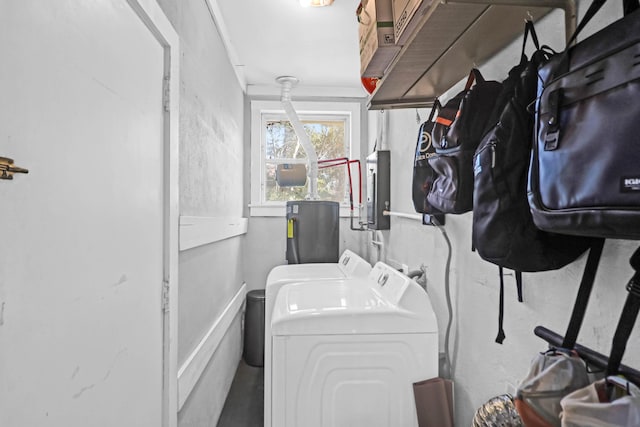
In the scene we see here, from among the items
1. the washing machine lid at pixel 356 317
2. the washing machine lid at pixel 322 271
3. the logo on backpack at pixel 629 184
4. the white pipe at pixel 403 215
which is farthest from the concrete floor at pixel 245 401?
the logo on backpack at pixel 629 184

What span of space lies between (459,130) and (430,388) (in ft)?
3.26

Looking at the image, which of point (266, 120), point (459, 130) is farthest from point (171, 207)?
point (266, 120)

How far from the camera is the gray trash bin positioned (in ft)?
10.3

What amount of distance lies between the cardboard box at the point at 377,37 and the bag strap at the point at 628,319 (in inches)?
37.5

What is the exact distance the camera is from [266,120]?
3.97 meters

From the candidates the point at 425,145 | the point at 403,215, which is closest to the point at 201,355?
the point at 403,215

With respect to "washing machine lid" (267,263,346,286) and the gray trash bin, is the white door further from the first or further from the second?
the gray trash bin

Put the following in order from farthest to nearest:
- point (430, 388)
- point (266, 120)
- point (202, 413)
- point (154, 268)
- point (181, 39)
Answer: point (266, 120), point (202, 413), point (181, 39), point (430, 388), point (154, 268)

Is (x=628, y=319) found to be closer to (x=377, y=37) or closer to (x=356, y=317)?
(x=356, y=317)

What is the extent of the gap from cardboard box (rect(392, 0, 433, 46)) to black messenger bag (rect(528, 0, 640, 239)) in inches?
16.3

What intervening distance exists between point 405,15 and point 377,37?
196 millimetres

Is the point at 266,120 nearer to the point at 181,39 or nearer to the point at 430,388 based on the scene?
the point at 181,39

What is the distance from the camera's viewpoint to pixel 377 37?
1.31 meters

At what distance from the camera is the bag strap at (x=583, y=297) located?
2.55 feet
